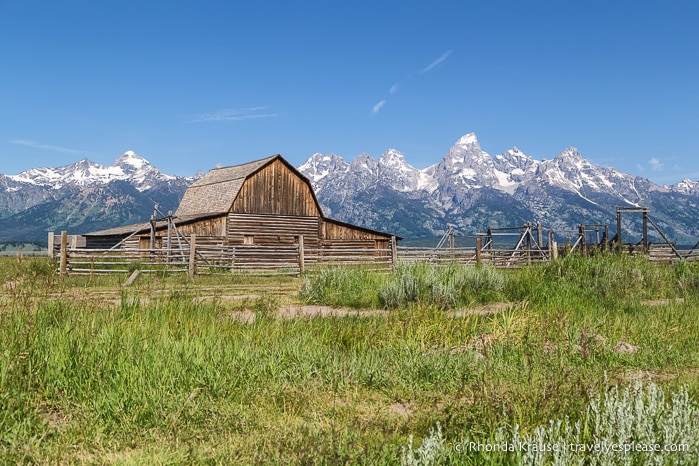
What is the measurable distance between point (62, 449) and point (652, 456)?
3.89 meters

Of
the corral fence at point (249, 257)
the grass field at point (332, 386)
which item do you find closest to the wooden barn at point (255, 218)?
the corral fence at point (249, 257)

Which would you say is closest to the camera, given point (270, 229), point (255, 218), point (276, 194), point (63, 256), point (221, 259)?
point (63, 256)

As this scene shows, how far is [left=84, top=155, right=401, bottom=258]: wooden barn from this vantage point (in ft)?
114

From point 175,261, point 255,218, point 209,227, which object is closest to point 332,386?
point 175,261

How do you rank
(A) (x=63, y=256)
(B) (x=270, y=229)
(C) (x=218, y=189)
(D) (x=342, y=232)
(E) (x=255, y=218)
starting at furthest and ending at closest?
1. (D) (x=342, y=232)
2. (C) (x=218, y=189)
3. (B) (x=270, y=229)
4. (E) (x=255, y=218)
5. (A) (x=63, y=256)

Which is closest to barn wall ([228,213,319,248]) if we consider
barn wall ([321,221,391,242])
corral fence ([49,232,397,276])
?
barn wall ([321,221,391,242])

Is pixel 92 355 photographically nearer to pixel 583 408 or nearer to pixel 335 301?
pixel 583 408

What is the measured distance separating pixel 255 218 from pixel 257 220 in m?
0.20

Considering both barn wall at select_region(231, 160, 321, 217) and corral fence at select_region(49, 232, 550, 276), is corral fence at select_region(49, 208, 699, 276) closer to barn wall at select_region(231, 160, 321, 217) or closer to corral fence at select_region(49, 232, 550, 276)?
corral fence at select_region(49, 232, 550, 276)

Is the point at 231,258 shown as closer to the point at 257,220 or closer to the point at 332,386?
the point at 257,220

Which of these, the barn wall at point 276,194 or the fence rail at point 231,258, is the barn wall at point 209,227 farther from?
the fence rail at point 231,258

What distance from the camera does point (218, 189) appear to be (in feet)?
126

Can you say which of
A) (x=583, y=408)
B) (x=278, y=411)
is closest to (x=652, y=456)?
(x=583, y=408)

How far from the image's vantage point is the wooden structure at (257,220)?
3466 centimetres
